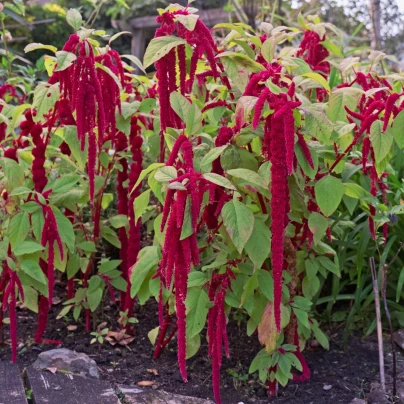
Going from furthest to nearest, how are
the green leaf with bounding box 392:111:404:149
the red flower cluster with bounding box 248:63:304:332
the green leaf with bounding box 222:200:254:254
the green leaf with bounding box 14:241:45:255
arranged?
the green leaf with bounding box 14:241:45:255 → the green leaf with bounding box 392:111:404:149 → the green leaf with bounding box 222:200:254:254 → the red flower cluster with bounding box 248:63:304:332

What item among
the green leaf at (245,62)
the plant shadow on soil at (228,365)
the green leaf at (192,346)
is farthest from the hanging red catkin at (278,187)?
the plant shadow on soil at (228,365)

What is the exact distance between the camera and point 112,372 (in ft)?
7.12

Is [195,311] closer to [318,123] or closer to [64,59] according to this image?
[318,123]

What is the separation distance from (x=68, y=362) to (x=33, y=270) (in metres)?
0.35

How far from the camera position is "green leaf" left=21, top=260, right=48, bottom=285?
6.50 feet

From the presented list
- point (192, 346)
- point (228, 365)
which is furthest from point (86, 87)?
point (228, 365)

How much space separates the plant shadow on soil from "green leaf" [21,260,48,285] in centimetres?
40

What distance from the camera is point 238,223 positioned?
1.43 meters

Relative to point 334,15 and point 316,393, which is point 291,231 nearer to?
point 316,393

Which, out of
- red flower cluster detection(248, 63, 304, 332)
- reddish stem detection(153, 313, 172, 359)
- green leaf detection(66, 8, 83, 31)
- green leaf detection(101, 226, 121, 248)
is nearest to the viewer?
red flower cluster detection(248, 63, 304, 332)

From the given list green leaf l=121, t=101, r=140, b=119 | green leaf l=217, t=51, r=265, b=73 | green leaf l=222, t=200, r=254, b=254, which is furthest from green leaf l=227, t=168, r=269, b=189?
green leaf l=121, t=101, r=140, b=119

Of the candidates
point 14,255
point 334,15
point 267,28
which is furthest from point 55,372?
point 334,15

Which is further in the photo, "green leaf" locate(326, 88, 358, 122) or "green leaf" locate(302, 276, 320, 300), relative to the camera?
"green leaf" locate(302, 276, 320, 300)

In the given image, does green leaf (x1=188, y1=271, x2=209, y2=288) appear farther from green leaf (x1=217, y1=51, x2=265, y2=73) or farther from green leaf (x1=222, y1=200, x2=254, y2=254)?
green leaf (x1=217, y1=51, x2=265, y2=73)
